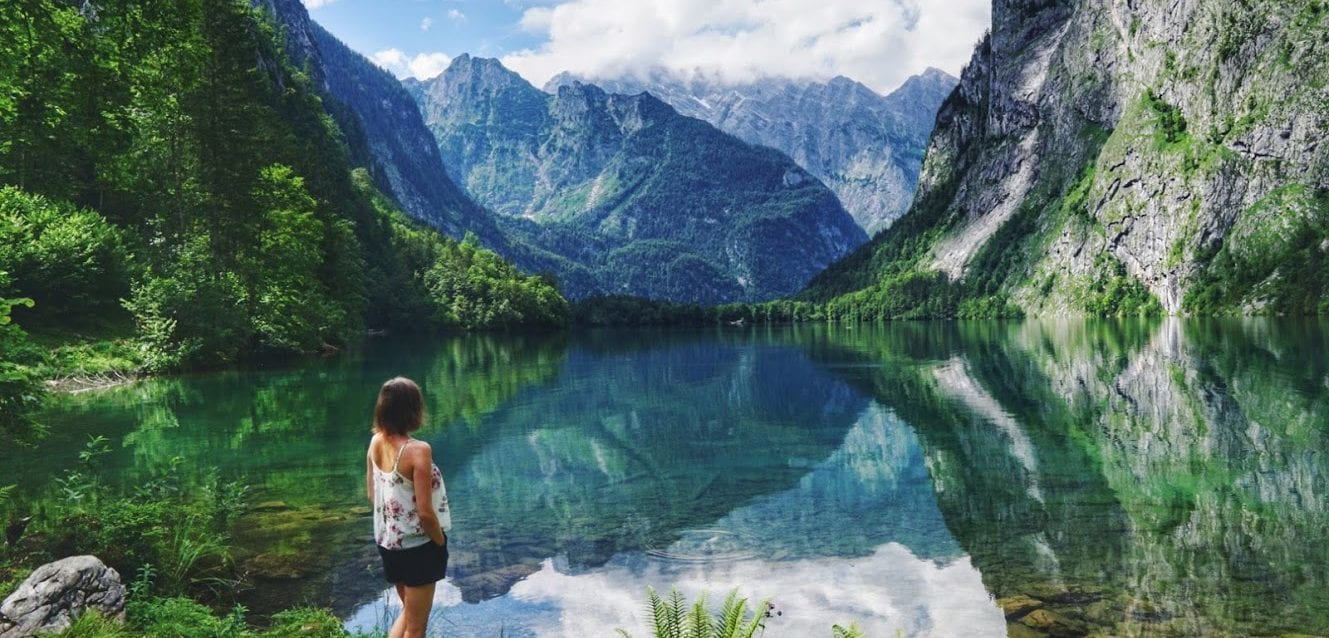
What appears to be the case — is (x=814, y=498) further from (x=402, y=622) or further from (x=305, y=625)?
(x=402, y=622)

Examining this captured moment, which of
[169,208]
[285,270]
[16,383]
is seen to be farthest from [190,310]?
[16,383]

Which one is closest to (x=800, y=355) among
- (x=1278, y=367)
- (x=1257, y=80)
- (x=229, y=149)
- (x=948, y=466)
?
(x=1278, y=367)

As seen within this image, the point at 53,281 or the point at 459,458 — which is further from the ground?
the point at 53,281

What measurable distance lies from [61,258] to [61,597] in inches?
1524

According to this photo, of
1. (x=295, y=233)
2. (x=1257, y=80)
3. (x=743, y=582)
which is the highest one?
(x=1257, y=80)

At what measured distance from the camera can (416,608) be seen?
8023 millimetres

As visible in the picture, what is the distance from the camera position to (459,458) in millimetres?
24219

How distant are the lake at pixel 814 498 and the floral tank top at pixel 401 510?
13.1 feet

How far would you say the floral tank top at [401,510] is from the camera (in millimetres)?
7777

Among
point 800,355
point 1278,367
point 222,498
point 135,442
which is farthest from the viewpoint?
point 800,355

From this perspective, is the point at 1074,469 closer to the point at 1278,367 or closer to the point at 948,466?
the point at 948,466

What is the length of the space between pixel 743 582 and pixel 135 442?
1933cm

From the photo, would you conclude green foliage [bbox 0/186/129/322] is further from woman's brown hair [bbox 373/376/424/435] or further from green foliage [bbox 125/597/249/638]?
woman's brown hair [bbox 373/376/424/435]

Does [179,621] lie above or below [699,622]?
below
